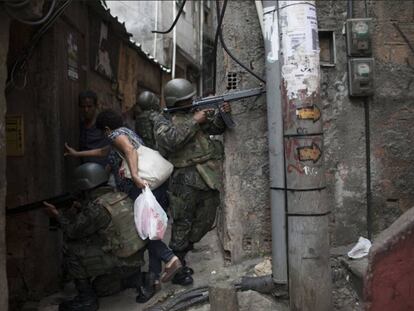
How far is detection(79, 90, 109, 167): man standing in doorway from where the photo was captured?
16.4 ft

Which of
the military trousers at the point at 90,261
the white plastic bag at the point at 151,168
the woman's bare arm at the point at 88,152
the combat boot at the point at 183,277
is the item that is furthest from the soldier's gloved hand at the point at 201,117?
the combat boot at the point at 183,277

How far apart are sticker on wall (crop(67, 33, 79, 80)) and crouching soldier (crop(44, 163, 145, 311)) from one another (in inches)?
60.5

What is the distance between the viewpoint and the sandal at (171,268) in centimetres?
390

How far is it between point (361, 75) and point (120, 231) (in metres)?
2.41

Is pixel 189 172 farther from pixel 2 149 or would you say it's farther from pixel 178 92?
pixel 2 149

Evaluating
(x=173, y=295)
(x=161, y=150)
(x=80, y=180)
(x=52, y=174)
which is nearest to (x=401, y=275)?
(x=173, y=295)

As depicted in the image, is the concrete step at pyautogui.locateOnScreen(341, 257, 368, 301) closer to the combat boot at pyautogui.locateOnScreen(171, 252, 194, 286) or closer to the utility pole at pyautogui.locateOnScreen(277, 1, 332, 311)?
the utility pole at pyautogui.locateOnScreen(277, 1, 332, 311)

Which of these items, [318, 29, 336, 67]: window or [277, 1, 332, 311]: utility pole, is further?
[318, 29, 336, 67]: window

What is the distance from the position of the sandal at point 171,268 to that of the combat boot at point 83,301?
636 millimetres

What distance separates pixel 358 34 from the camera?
12.7ft

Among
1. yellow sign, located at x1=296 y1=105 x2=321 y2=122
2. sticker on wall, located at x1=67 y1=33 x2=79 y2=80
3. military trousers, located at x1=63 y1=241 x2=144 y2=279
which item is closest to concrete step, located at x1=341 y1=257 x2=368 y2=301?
yellow sign, located at x1=296 y1=105 x2=321 y2=122

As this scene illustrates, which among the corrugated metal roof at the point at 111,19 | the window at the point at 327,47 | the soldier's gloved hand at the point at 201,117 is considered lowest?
the soldier's gloved hand at the point at 201,117

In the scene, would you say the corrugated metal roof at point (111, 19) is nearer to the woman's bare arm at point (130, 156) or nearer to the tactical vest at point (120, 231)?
the woman's bare arm at point (130, 156)

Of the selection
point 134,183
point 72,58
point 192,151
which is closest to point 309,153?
point 192,151
